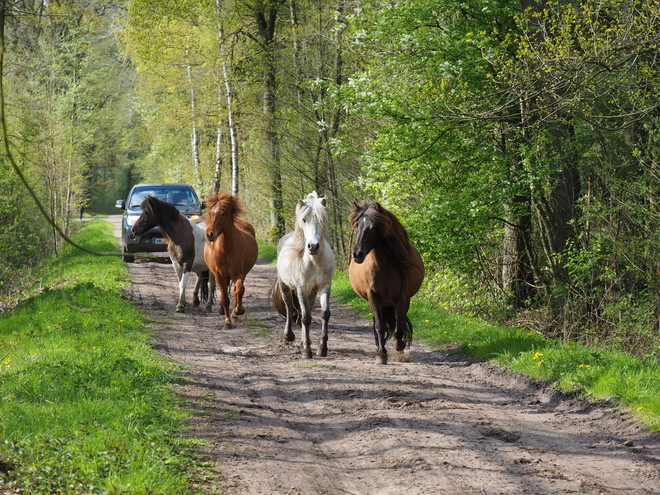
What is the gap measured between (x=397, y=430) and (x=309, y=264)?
431 centimetres

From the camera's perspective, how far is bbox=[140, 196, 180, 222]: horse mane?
14219 millimetres

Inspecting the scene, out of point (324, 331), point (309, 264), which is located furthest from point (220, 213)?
point (324, 331)

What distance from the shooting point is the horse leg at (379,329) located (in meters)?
9.16

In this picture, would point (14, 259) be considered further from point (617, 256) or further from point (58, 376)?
point (617, 256)

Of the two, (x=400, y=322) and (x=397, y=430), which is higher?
(x=400, y=322)

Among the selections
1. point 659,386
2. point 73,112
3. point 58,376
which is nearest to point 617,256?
point 659,386

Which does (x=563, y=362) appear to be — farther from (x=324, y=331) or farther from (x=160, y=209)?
(x=160, y=209)

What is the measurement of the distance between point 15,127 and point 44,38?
697cm

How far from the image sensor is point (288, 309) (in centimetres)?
1084

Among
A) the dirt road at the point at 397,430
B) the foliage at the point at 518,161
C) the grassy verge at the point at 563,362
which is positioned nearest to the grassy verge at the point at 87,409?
the dirt road at the point at 397,430

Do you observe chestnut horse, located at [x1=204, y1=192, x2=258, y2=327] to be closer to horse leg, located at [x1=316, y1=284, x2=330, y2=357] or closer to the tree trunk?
horse leg, located at [x1=316, y1=284, x2=330, y2=357]

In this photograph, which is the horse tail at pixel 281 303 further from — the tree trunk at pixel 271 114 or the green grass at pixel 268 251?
the green grass at pixel 268 251

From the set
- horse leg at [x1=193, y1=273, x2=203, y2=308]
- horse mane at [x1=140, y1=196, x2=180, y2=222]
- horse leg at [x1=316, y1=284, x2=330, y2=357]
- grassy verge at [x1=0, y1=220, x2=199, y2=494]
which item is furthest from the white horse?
horse mane at [x1=140, y1=196, x2=180, y2=222]

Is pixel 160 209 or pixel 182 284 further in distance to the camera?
pixel 160 209
